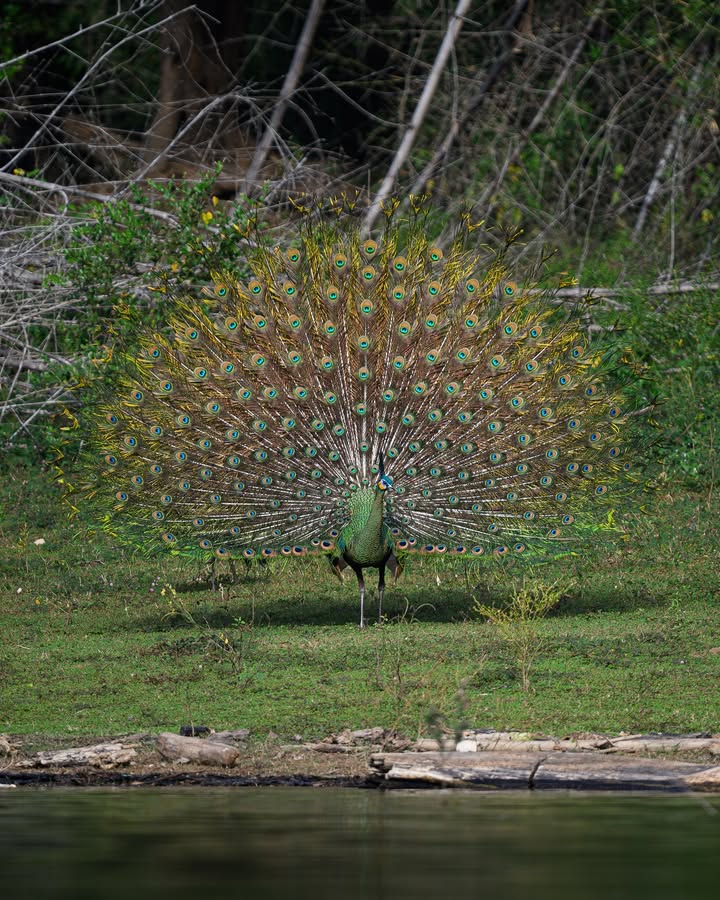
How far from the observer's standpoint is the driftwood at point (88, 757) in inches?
356

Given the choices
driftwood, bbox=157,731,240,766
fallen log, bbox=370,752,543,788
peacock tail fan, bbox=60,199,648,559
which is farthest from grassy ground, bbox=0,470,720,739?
peacock tail fan, bbox=60,199,648,559

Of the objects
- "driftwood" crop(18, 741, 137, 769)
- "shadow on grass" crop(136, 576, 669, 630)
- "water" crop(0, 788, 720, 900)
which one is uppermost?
"water" crop(0, 788, 720, 900)

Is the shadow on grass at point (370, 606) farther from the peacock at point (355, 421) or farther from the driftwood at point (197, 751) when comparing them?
the driftwood at point (197, 751)

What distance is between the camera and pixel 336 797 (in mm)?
8344

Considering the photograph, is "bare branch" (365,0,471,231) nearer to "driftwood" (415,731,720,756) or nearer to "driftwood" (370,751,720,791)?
"driftwood" (415,731,720,756)

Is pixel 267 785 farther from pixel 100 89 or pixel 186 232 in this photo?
pixel 100 89

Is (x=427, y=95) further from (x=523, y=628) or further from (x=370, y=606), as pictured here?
(x=523, y=628)

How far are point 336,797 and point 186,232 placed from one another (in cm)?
1044

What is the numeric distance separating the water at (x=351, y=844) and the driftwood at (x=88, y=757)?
1.01 feet

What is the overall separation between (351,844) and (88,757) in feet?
7.95

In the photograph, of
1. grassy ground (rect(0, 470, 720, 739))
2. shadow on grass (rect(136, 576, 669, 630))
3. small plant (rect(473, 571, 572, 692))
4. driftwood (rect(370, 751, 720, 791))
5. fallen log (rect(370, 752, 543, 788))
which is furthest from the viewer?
shadow on grass (rect(136, 576, 669, 630))

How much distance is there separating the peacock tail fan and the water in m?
4.19

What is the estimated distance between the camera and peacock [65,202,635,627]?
12.6 meters

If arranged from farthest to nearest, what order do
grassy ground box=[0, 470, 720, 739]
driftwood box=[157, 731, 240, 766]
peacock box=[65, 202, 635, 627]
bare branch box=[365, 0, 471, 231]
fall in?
1. bare branch box=[365, 0, 471, 231]
2. peacock box=[65, 202, 635, 627]
3. grassy ground box=[0, 470, 720, 739]
4. driftwood box=[157, 731, 240, 766]
